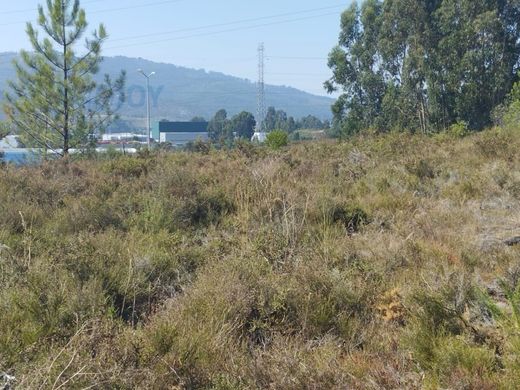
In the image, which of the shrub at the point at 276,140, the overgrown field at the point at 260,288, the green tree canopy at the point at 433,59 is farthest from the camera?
the green tree canopy at the point at 433,59

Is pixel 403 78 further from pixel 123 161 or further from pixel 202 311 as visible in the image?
pixel 202 311

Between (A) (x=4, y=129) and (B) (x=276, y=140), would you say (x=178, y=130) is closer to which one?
(A) (x=4, y=129)

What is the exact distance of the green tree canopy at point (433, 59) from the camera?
108 ft

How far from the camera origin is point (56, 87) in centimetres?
2166

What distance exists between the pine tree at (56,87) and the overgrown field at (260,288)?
49.8 feet

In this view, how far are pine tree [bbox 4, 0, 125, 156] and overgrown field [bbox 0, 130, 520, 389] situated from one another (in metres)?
15.2

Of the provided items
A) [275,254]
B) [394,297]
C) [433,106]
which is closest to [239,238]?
[275,254]

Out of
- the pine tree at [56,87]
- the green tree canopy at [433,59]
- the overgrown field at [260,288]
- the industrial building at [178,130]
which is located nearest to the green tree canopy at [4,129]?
the pine tree at [56,87]

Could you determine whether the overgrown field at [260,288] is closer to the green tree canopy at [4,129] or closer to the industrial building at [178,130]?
the green tree canopy at [4,129]

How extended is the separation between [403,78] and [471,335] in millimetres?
36533

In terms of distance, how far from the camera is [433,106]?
117 ft

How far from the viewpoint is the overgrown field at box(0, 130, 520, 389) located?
2.71 meters

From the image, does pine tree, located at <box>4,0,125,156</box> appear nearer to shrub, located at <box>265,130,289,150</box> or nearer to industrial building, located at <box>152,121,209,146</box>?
shrub, located at <box>265,130,289,150</box>

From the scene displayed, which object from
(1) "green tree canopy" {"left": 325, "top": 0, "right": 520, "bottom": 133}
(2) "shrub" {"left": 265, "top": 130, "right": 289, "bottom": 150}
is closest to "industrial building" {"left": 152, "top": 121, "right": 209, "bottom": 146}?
(1) "green tree canopy" {"left": 325, "top": 0, "right": 520, "bottom": 133}
